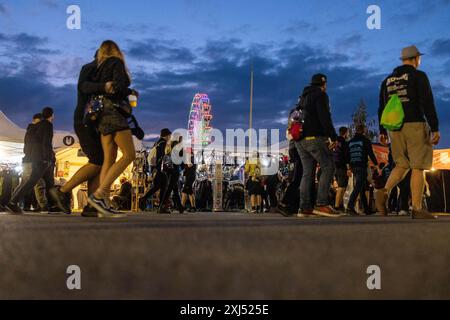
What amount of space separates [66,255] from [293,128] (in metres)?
5.67

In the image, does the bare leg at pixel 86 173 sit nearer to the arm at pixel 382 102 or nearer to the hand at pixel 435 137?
the arm at pixel 382 102

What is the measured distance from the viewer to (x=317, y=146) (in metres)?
7.23

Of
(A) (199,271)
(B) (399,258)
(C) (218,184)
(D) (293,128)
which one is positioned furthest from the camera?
(C) (218,184)

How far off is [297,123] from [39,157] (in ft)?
14.0

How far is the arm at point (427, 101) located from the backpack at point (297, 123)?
5.53 feet

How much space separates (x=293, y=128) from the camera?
739cm

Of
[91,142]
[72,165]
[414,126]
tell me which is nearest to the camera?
[91,142]

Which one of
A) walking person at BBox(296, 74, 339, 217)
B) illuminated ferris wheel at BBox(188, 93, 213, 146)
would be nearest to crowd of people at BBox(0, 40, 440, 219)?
walking person at BBox(296, 74, 339, 217)

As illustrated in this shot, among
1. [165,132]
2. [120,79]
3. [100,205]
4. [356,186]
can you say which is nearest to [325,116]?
[120,79]

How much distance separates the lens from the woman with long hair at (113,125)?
5512mm

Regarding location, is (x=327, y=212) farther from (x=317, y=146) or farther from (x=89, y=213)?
(x=89, y=213)

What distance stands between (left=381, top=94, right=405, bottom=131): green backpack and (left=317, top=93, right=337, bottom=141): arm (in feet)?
2.79
